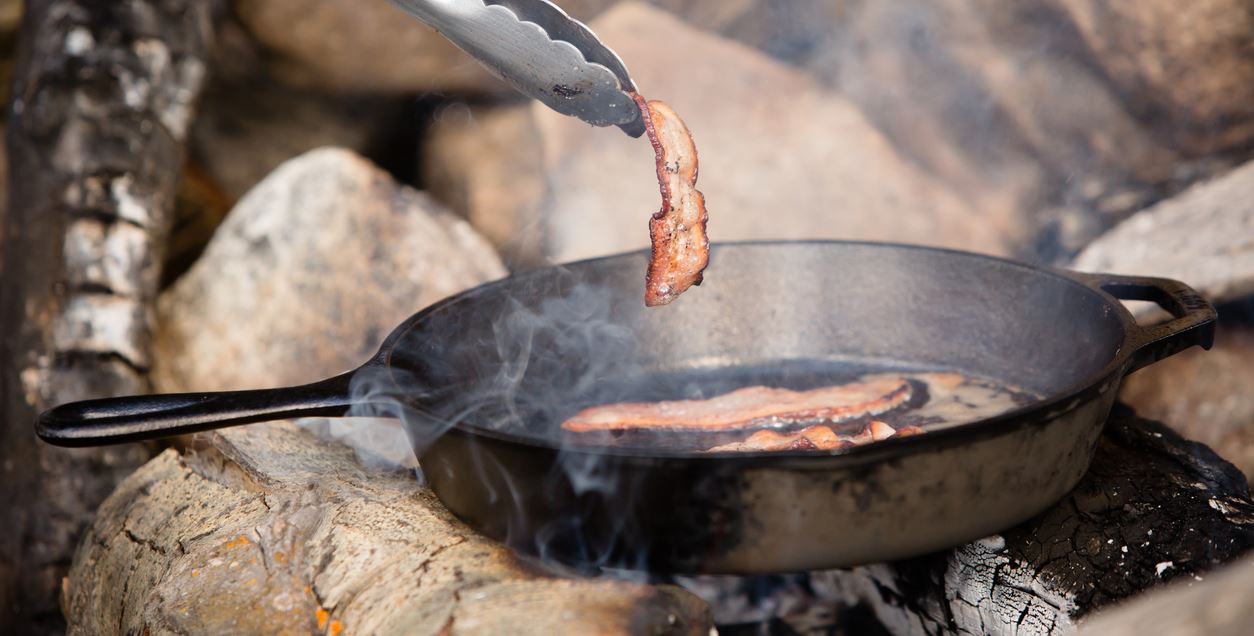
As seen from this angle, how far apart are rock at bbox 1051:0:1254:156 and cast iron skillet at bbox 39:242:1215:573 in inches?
67.7

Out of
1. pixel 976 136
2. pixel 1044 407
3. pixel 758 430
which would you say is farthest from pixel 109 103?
pixel 976 136

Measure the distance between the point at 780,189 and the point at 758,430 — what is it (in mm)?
2111

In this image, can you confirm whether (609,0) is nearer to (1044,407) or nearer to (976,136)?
(976,136)

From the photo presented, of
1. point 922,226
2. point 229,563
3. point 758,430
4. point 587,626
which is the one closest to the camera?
point 587,626

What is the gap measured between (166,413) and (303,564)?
0.35 meters

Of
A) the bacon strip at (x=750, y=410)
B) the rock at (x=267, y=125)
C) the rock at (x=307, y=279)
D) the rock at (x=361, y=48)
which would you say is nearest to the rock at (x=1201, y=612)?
the bacon strip at (x=750, y=410)

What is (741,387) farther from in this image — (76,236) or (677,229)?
(76,236)

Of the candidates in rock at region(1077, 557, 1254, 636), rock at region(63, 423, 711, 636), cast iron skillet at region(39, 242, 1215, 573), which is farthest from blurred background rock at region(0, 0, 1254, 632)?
rock at region(1077, 557, 1254, 636)

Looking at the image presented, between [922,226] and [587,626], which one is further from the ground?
[922,226]

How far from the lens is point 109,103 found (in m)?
3.10

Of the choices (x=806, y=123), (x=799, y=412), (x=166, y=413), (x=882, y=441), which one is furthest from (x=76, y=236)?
(x=806, y=123)

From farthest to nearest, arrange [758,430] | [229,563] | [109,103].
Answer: [109,103], [758,430], [229,563]

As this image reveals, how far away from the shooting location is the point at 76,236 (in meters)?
2.93

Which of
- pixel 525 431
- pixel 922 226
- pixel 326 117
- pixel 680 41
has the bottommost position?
pixel 525 431
